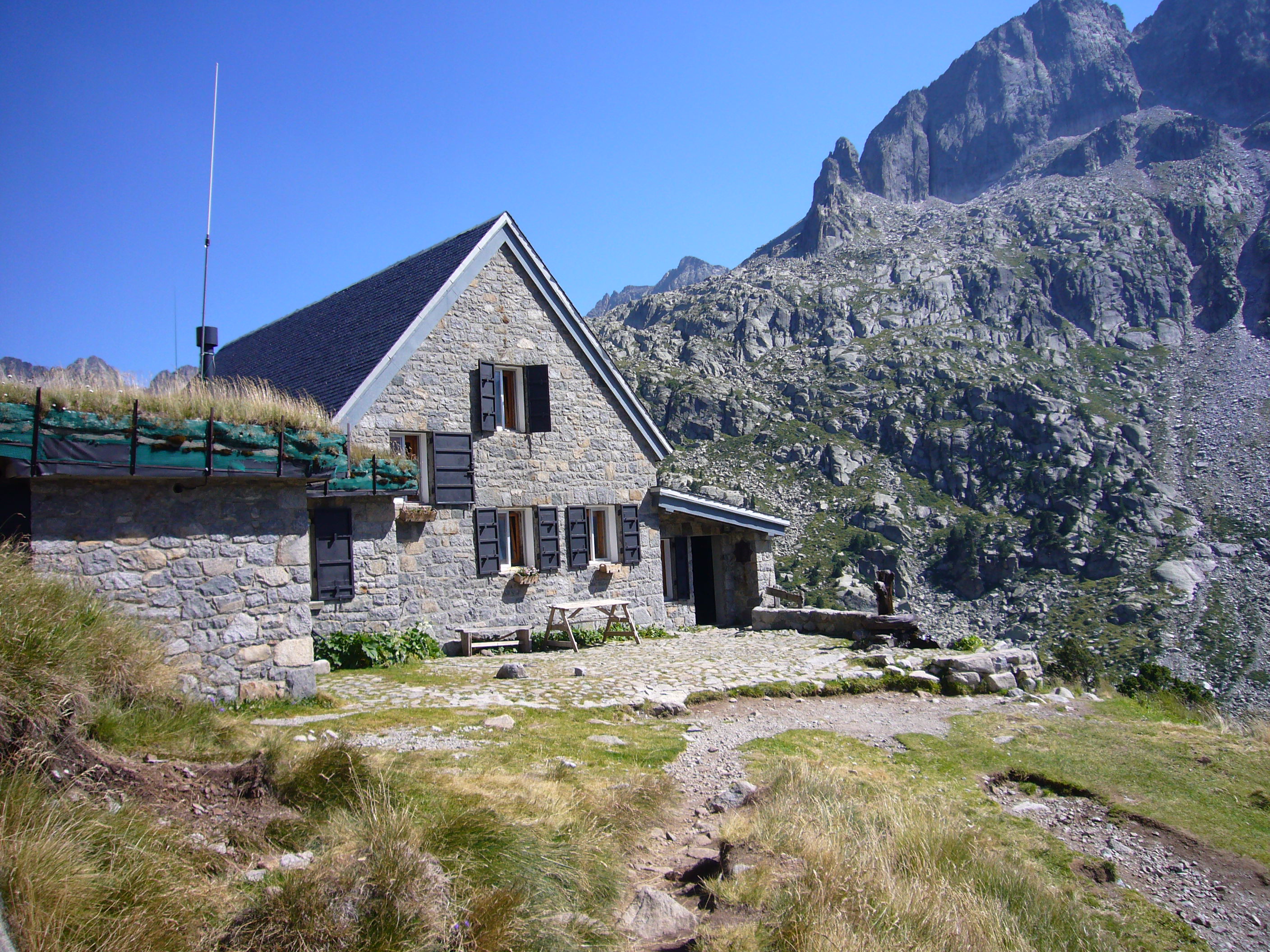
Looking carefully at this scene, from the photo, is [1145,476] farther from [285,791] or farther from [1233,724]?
[285,791]

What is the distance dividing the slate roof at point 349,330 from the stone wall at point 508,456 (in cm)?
65

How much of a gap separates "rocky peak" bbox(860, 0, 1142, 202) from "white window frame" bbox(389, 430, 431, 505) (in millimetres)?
134536

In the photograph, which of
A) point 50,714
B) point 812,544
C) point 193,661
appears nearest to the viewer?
point 50,714

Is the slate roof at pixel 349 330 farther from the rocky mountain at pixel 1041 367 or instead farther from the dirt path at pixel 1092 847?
the rocky mountain at pixel 1041 367

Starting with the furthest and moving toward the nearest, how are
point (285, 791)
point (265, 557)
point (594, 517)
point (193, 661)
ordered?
point (594, 517) → point (265, 557) → point (193, 661) → point (285, 791)

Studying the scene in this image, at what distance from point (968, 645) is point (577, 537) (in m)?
8.06

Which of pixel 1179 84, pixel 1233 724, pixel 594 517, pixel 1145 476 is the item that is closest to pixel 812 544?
pixel 1145 476

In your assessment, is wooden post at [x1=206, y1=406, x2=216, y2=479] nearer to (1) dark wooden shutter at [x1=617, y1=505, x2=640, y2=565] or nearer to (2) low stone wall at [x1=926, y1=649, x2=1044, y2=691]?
(2) low stone wall at [x1=926, y1=649, x2=1044, y2=691]

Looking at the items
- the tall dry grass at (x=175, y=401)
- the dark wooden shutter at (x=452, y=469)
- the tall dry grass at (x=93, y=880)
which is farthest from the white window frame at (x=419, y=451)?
the tall dry grass at (x=93, y=880)

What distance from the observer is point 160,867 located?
3.85m

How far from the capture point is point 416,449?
50.9ft

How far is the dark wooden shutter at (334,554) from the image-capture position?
42.9 feet

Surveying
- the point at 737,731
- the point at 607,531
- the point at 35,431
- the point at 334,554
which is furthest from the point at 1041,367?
A: the point at 35,431

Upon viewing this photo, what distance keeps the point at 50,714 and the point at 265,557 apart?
4.24 metres
